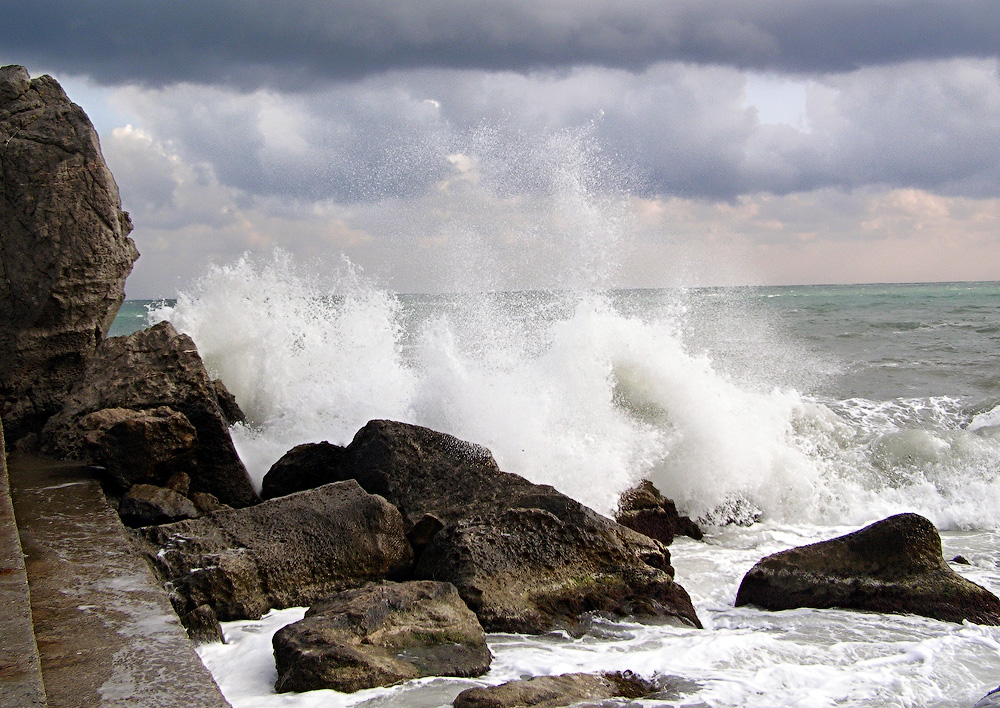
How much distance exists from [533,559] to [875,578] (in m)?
1.89

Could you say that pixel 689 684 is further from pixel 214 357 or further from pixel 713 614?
pixel 214 357

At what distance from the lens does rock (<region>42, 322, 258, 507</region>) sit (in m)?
5.31

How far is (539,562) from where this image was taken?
435cm

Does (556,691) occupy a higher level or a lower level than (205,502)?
lower

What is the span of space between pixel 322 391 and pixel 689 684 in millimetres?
5144

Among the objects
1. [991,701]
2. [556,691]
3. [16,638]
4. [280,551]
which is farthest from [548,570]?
[16,638]

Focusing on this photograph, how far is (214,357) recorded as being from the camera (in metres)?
9.72

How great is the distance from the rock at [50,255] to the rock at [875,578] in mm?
4601

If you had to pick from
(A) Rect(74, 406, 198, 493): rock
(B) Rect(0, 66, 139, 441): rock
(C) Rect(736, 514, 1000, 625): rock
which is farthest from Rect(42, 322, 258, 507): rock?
(C) Rect(736, 514, 1000, 625): rock

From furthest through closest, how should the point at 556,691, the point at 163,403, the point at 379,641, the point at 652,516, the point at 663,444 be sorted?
the point at 663,444, the point at 652,516, the point at 163,403, the point at 379,641, the point at 556,691

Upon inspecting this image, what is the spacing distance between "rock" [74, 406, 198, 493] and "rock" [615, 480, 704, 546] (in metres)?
2.96

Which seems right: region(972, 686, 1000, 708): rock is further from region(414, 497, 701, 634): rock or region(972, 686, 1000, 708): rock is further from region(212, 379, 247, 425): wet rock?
region(212, 379, 247, 425): wet rock

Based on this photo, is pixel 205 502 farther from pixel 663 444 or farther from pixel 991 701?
pixel 991 701

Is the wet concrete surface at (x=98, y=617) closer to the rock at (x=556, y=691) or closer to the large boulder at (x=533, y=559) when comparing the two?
the rock at (x=556, y=691)
